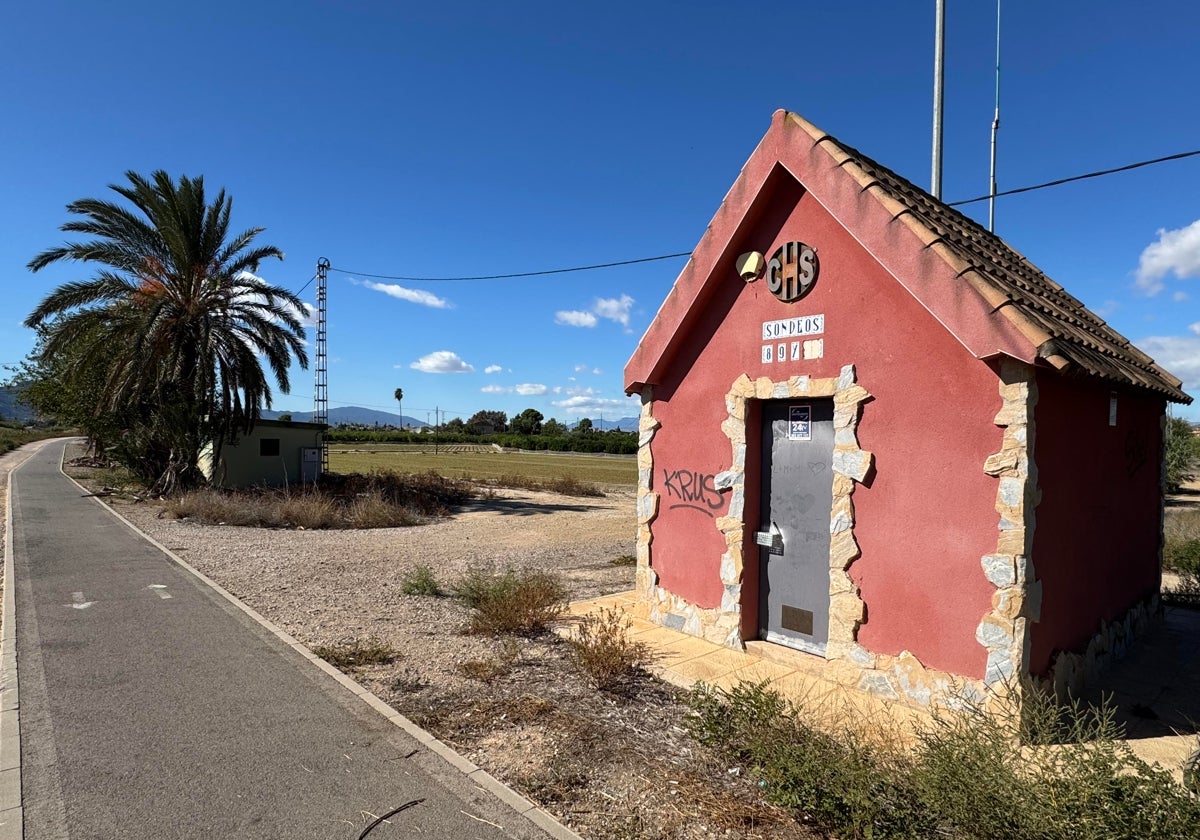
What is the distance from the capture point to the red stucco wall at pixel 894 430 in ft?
16.8

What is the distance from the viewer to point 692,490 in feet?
24.1

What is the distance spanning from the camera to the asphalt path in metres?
3.76

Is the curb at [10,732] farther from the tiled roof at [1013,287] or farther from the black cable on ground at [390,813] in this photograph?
the tiled roof at [1013,287]

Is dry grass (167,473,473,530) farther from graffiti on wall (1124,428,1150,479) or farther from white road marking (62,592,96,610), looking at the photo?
graffiti on wall (1124,428,1150,479)

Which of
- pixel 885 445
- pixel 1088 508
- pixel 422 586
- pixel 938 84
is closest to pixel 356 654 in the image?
pixel 422 586

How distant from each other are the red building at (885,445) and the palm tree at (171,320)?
15.6 meters

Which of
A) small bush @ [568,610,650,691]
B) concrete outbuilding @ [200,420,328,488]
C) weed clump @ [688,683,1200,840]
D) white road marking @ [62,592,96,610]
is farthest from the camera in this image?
concrete outbuilding @ [200,420,328,488]

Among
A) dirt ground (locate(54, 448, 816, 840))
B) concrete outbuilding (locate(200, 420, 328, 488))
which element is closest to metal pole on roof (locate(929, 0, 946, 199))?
dirt ground (locate(54, 448, 816, 840))

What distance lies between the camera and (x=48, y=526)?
14648mm

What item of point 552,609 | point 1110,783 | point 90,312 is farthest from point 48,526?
point 1110,783

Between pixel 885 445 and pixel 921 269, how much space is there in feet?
4.81

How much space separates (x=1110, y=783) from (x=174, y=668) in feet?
23.1

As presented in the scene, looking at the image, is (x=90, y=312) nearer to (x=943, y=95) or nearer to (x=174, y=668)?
(x=174, y=668)

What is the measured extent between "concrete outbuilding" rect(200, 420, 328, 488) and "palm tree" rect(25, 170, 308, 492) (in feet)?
6.41
